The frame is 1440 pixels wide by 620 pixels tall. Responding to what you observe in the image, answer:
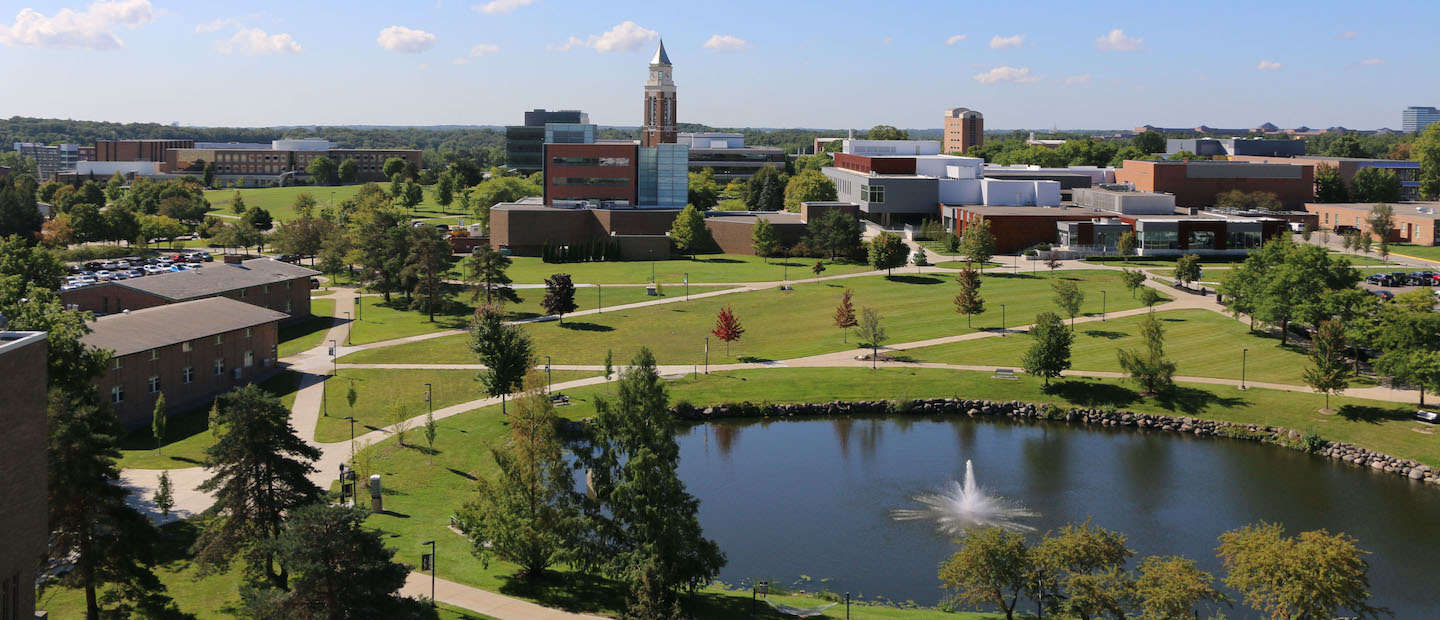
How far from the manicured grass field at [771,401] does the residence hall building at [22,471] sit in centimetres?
1272

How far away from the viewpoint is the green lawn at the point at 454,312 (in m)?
72.7

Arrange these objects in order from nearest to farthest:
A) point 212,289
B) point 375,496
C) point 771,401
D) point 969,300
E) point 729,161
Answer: point 375,496 < point 771,401 < point 212,289 < point 969,300 < point 729,161

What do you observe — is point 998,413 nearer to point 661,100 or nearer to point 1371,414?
point 1371,414

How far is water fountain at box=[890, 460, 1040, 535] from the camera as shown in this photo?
137ft

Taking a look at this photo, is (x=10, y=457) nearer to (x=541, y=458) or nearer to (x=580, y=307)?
(x=541, y=458)

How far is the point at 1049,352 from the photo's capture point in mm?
59719

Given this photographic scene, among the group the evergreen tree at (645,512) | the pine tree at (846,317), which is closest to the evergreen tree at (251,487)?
the evergreen tree at (645,512)

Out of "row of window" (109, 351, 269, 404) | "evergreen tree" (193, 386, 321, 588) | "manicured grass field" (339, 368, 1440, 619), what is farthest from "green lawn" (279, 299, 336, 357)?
"evergreen tree" (193, 386, 321, 588)

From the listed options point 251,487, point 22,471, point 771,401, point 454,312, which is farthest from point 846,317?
point 22,471

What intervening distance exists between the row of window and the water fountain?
106ft

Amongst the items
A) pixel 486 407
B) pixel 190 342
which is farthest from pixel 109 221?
pixel 486 407

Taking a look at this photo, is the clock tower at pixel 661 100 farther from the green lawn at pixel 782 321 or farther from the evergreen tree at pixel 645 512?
the evergreen tree at pixel 645 512

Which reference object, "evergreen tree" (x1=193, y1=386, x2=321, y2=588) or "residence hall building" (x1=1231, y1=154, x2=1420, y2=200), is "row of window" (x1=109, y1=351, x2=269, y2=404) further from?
"residence hall building" (x1=1231, y1=154, x2=1420, y2=200)

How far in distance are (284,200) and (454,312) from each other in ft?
292
